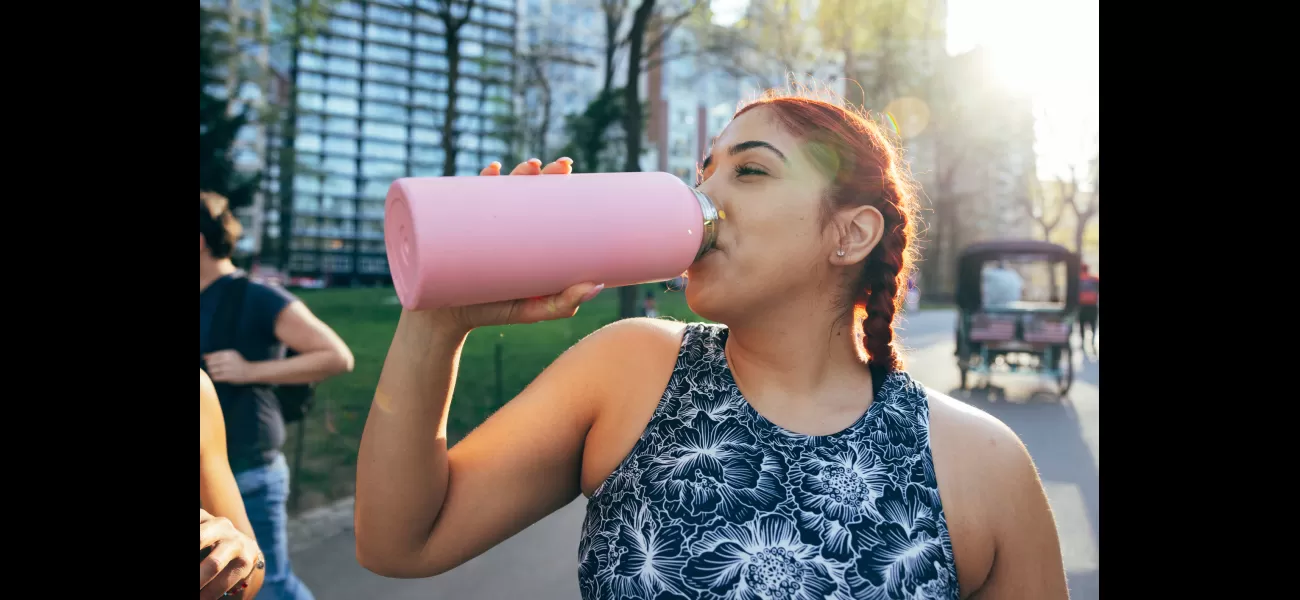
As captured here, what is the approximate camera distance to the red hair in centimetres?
121

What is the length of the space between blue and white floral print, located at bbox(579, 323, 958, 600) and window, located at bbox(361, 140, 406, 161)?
12473 millimetres

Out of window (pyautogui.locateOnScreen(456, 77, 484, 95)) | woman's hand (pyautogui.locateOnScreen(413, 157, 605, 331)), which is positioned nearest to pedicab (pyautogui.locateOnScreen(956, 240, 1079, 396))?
window (pyautogui.locateOnScreen(456, 77, 484, 95))

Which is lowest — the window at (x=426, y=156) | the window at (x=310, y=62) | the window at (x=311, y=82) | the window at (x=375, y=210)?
the window at (x=375, y=210)

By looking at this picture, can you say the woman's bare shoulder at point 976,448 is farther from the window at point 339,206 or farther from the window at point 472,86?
the window at point 339,206

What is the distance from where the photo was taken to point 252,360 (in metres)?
2.62

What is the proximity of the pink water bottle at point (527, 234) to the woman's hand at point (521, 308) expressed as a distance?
2 cm

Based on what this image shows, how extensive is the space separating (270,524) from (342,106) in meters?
11.3

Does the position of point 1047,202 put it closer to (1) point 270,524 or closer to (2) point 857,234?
(1) point 270,524

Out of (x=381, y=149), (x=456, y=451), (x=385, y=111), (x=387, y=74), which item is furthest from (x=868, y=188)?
(x=381, y=149)

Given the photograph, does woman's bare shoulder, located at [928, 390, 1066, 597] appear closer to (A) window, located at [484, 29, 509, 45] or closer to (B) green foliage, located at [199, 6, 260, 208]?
(A) window, located at [484, 29, 509, 45]

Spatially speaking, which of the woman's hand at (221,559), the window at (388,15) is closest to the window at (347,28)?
the window at (388,15)

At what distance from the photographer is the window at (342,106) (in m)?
11.9

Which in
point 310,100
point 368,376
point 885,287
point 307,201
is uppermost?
point 310,100
